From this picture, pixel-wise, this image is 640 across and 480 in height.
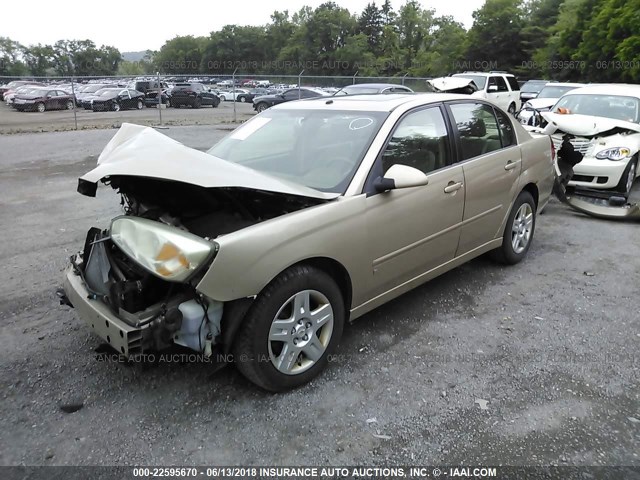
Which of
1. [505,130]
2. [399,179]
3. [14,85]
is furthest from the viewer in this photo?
[14,85]

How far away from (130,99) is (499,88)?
56.4 ft

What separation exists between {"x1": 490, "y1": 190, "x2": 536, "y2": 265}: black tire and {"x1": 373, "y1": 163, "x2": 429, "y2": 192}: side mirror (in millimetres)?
1903

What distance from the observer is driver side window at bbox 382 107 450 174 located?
348 centimetres

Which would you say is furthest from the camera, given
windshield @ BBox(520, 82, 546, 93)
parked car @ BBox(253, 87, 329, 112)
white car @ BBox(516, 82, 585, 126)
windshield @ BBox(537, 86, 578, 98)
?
parked car @ BBox(253, 87, 329, 112)

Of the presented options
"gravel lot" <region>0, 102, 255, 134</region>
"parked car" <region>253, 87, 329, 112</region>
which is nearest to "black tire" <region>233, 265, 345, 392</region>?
"gravel lot" <region>0, 102, 255, 134</region>

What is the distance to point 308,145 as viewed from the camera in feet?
11.9

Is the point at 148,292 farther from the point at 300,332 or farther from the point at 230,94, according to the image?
the point at 230,94

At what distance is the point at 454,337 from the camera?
141 inches

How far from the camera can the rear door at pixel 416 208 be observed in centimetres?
327

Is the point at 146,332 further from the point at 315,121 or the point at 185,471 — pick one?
the point at 315,121

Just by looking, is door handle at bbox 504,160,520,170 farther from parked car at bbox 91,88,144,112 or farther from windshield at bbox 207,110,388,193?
parked car at bbox 91,88,144,112

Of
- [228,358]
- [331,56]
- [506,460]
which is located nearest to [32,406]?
[228,358]

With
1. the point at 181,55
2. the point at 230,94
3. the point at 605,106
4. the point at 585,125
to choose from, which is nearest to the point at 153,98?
the point at 230,94

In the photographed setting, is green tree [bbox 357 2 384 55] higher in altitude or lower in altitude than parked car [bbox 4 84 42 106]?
higher
